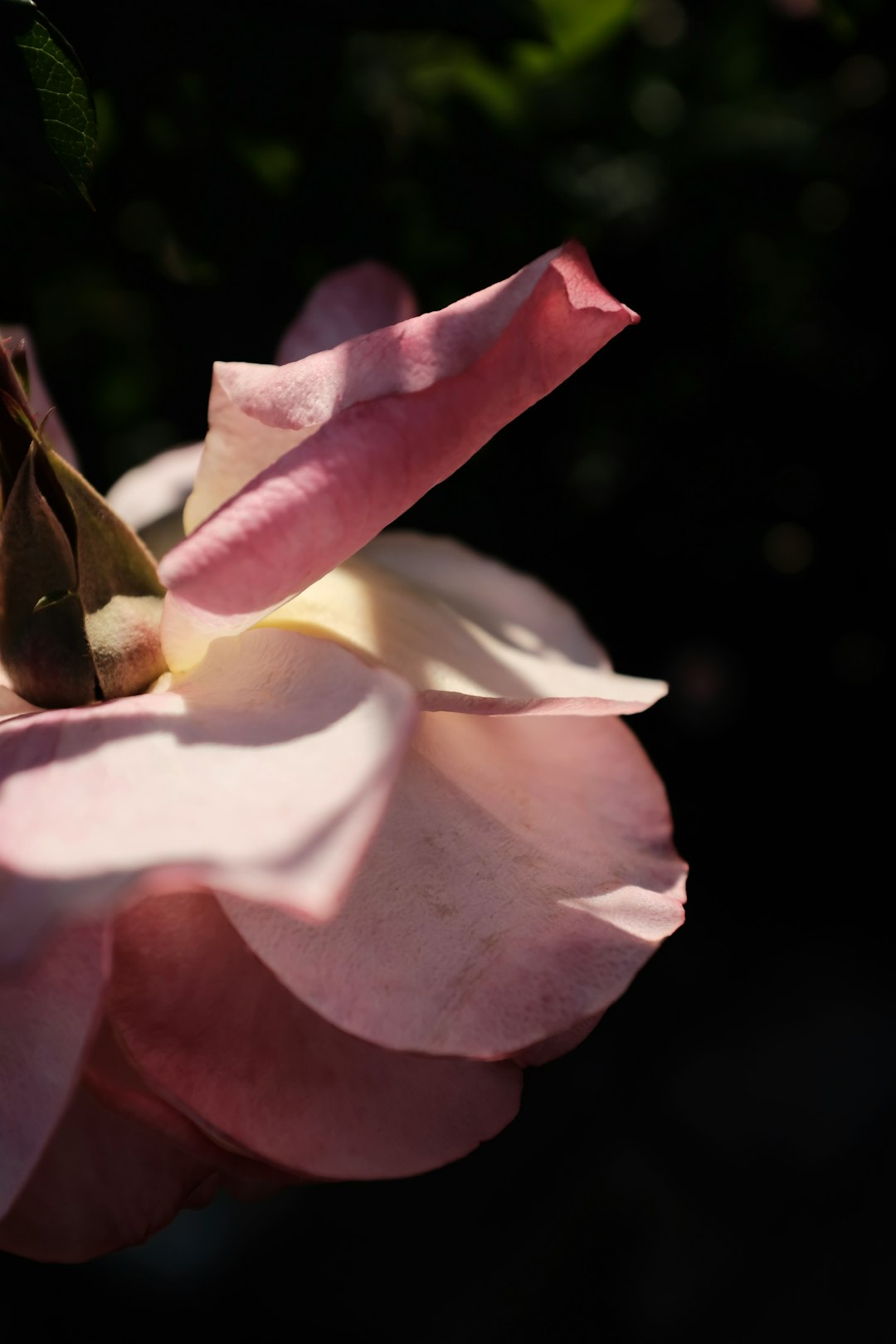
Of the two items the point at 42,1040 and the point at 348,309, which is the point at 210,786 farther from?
the point at 348,309

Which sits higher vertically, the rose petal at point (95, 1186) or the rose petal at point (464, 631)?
the rose petal at point (464, 631)

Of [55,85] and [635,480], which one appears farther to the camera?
[635,480]

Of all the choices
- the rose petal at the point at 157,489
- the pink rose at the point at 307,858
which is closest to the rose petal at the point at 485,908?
the pink rose at the point at 307,858

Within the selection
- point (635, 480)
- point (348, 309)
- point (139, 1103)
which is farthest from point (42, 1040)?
point (635, 480)

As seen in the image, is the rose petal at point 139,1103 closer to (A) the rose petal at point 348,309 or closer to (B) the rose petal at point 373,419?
(B) the rose petal at point 373,419

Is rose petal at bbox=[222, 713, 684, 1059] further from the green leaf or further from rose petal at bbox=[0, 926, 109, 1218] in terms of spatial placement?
the green leaf

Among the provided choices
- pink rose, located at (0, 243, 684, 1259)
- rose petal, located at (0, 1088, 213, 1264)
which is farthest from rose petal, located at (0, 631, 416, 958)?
rose petal, located at (0, 1088, 213, 1264)

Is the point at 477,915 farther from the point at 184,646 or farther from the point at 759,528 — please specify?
the point at 759,528

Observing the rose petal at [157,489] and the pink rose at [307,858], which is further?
the rose petal at [157,489]
